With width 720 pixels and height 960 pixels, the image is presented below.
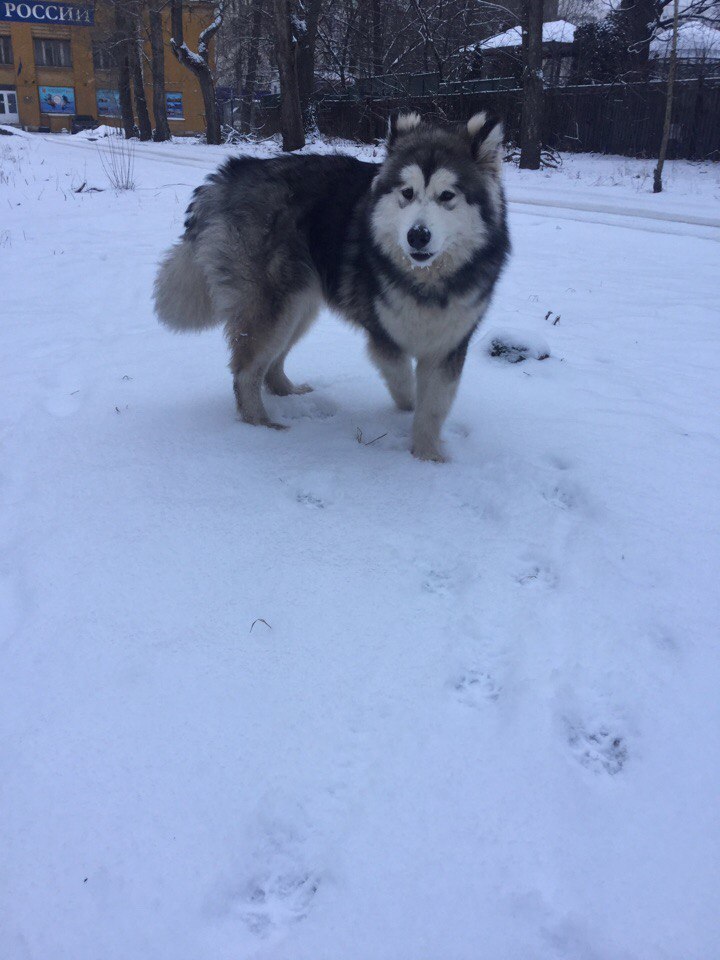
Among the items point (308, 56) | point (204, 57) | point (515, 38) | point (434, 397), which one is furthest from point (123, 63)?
point (434, 397)

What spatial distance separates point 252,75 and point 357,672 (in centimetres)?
3107

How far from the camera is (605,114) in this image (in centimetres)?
2030

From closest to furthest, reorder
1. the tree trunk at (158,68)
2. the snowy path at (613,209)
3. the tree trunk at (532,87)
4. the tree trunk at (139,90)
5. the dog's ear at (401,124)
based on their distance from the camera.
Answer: the dog's ear at (401,124), the snowy path at (613,209), the tree trunk at (532,87), the tree trunk at (158,68), the tree trunk at (139,90)

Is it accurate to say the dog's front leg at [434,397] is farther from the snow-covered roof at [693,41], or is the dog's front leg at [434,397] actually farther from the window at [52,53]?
the window at [52,53]

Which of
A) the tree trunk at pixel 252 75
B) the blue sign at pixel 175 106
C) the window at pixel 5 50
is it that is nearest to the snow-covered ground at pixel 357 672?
the tree trunk at pixel 252 75

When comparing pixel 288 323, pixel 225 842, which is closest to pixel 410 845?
pixel 225 842

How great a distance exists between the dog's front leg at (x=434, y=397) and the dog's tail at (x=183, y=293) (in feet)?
4.12

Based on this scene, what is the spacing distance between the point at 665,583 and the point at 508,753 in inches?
42.9

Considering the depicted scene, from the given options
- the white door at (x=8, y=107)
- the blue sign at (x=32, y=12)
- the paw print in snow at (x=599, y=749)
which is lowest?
the paw print in snow at (x=599, y=749)

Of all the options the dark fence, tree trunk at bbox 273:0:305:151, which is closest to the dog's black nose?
tree trunk at bbox 273:0:305:151

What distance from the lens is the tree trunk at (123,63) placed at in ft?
94.5

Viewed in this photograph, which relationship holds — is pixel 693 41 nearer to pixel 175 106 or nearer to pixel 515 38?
pixel 515 38

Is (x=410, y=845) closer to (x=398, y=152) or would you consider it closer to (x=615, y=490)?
(x=615, y=490)

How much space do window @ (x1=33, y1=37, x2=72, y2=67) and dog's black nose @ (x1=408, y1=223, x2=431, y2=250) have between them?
57.1 meters
